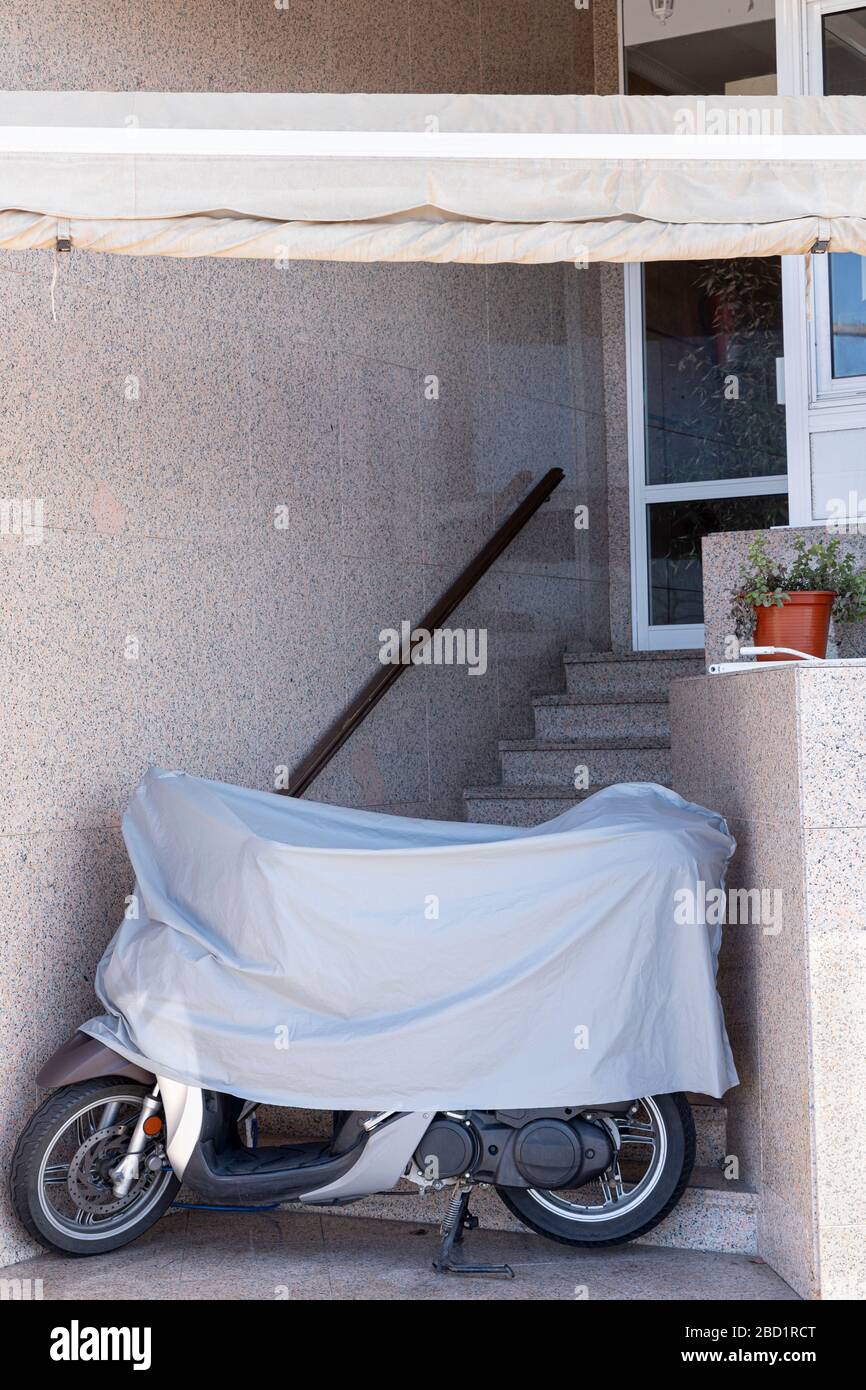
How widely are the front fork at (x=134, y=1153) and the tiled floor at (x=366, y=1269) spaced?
0.67 feet

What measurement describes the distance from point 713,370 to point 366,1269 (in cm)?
468

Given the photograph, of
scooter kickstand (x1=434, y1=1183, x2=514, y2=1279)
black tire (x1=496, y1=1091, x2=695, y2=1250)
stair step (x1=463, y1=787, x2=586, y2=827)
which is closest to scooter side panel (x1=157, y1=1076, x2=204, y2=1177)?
scooter kickstand (x1=434, y1=1183, x2=514, y2=1279)

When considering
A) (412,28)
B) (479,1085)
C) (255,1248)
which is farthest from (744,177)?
(412,28)

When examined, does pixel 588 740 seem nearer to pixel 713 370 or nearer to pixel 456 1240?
pixel 713 370

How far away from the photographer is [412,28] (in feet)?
19.5

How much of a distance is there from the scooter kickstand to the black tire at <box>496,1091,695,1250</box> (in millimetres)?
95

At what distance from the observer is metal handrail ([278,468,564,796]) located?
499 cm

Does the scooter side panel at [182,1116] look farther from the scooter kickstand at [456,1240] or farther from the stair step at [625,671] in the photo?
the stair step at [625,671]

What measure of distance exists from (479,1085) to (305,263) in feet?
10.1

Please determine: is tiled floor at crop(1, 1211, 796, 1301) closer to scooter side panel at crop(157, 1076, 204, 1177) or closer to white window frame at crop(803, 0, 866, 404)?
scooter side panel at crop(157, 1076, 204, 1177)

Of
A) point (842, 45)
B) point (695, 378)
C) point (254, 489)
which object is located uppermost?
point (842, 45)

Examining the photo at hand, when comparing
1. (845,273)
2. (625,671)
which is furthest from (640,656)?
(845,273)

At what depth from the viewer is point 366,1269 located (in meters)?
3.56
